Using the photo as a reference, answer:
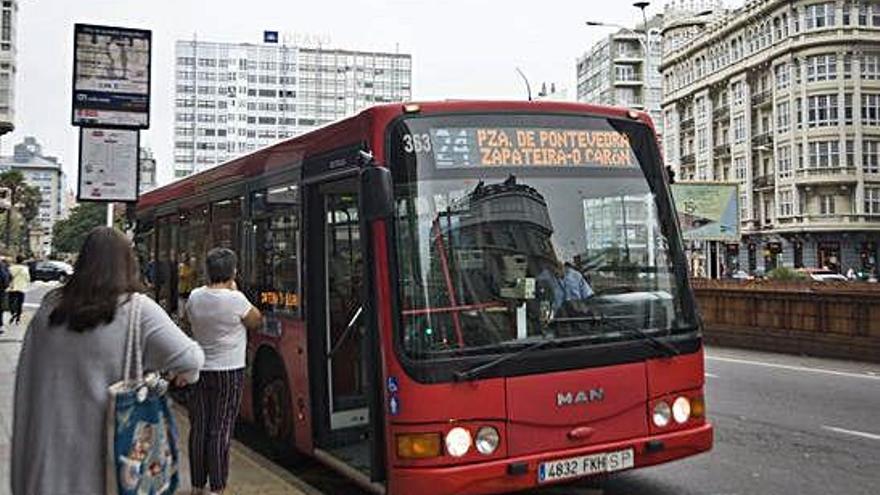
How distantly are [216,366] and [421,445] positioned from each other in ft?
4.92

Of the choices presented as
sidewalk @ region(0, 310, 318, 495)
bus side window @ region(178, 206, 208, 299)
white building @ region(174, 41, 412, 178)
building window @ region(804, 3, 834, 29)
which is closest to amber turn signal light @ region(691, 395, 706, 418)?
sidewalk @ region(0, 310, 318, 495)

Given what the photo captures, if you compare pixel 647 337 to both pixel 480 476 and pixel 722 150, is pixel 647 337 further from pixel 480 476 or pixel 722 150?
pixel 722 150

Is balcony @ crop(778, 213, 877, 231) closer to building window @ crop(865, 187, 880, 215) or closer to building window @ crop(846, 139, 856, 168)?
building window @ crop(865, 187, 880, 215)

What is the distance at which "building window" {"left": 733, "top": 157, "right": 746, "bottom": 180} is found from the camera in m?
67.4

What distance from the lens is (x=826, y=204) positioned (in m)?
59.3

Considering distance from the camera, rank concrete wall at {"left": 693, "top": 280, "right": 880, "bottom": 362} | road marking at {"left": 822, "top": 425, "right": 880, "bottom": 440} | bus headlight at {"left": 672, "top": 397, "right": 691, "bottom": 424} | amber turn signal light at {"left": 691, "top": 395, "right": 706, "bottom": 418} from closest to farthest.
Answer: bus headlight at {"left": 672, "top": 397, "right": 691, "bottom": 424}, amber turn signal light at {"left": 691, "top": 395, "right": 706, "bottom": 418}, road marking at {"left": 822, "top": 425, "right": 880, "bottom": 440}, concrete wall at {"left": 693, "top": 280, "right": 880, "bottom": 362}

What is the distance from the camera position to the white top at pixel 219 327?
5492 mm

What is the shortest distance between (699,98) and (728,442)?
70.7m

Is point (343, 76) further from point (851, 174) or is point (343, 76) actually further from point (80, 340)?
point (80, 340)

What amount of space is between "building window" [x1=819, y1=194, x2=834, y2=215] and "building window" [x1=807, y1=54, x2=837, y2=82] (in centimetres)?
812

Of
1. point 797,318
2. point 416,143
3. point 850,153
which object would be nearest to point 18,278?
point 797,318

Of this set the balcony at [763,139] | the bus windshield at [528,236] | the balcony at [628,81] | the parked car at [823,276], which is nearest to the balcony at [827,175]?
the balcony at [763,139]

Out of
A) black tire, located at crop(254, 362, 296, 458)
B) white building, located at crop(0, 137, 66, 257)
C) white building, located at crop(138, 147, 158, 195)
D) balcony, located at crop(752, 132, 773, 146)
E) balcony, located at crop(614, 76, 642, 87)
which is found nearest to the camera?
black tire, located at crop(254, 362, 296, 458)

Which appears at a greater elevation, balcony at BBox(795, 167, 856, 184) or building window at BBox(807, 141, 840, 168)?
building window at BBox(807, 141, 840, 168)
